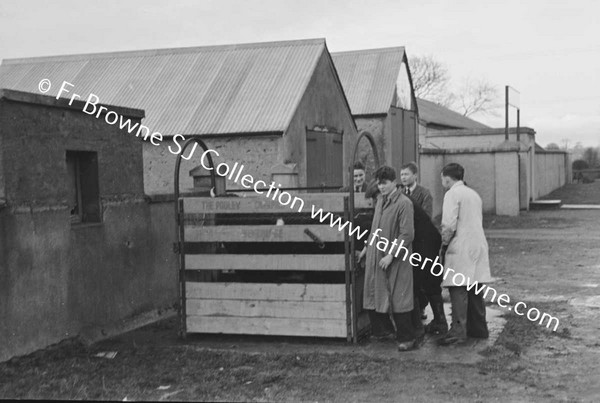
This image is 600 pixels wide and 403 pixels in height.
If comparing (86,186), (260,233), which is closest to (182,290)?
(260,233)

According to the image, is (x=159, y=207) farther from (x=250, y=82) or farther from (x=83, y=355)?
(x=250, y=82)

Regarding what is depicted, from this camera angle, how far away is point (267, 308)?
788 cm

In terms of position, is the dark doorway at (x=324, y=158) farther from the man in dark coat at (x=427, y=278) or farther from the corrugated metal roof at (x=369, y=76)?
the man in dark coat at (x=427, y=278)

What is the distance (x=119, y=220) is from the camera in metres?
8.76

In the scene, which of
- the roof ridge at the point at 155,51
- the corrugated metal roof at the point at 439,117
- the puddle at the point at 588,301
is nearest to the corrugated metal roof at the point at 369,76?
the roof ridge at the point at 155,51

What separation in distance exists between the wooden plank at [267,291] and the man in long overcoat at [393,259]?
1.45 feet

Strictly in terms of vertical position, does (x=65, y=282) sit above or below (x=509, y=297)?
above

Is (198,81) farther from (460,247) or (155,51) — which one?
(460,247)

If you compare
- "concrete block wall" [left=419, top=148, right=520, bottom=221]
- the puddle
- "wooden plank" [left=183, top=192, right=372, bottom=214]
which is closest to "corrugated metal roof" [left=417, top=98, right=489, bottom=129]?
"concrete block wall" [left=419, top=148, right=520, bottom=221]

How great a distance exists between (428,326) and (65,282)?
3.92 metres

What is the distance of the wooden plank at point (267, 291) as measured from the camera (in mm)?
7703

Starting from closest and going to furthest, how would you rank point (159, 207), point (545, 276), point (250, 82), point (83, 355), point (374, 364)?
1. point (374, 364)
2. point (83, 355)
3. point (159, 207)
4. point (545, 276)
5. point (250, 82)

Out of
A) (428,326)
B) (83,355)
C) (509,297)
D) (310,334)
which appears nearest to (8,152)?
(83,355)

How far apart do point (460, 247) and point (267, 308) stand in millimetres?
2094
